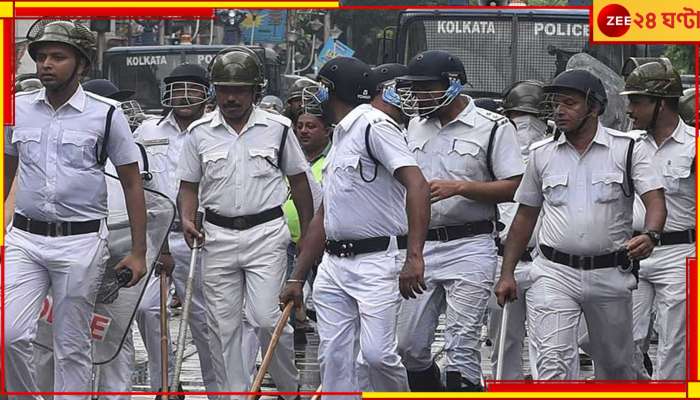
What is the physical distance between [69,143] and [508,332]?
3475mm

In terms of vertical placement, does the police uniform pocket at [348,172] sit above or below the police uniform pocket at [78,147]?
below

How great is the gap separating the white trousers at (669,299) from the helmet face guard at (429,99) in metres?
1.60

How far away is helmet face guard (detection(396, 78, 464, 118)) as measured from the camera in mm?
9523

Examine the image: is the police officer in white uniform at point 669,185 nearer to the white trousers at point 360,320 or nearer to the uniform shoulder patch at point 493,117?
the uniform shoulder patch at point 493,117

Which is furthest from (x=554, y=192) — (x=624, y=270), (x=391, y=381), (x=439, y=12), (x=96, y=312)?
(x=439, y=12)

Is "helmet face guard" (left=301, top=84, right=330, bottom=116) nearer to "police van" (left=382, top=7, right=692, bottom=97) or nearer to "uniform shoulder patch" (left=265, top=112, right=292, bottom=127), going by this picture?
"uniform shoulder patch" (left=265, top=112, right=292, bottom=127)

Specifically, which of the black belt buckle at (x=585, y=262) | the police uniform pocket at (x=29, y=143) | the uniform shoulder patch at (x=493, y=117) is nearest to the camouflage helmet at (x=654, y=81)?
the uniform shoulder patch at (x=493, y=117)

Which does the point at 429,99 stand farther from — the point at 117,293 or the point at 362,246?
the point at 117,293

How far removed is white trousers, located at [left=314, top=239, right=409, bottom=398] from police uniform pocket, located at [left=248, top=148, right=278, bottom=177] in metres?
1.00

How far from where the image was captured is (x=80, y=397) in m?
8.74

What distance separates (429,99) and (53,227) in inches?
91.9

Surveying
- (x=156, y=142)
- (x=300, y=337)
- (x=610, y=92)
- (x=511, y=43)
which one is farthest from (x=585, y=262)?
(x=511, y=43)

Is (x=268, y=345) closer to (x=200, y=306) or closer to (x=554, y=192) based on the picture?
(x=200, y=306)

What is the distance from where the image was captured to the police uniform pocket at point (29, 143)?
8.59 m
